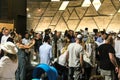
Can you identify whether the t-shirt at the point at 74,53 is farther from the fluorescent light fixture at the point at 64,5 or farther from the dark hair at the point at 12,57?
the fluorescent light fixture at the point at 64,5

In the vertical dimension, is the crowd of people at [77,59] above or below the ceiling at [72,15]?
below

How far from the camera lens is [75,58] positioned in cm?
1085

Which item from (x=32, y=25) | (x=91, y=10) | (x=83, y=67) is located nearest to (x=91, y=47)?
(x=83, y=67)

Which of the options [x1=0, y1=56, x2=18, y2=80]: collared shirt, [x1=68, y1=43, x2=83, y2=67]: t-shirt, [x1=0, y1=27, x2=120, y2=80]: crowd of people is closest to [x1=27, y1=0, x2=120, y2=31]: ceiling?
[x1=0, y1=27, x2=120, y2=80]: crowd of people

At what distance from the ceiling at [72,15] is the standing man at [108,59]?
1312 cm

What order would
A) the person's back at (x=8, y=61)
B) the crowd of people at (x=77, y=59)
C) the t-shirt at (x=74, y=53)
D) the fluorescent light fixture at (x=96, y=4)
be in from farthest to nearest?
the fluorescent light fixture at (x=96, y=4) < the t-shirt at (x=74, y=53) < the crowd of people at (x=77, y=59) < the person's back at (x=8, y=61)

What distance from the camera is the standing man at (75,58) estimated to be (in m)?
10.7

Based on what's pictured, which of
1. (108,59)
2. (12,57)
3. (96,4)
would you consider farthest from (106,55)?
(96,4)

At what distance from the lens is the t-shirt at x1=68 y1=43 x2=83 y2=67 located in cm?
1073

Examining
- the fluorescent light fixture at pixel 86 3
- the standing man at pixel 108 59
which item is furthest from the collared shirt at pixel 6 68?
the fluorescent light fixture at pixel 86 3

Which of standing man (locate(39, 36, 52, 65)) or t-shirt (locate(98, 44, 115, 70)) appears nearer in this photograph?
t-shirt (locate(98, 44, 115, 70))

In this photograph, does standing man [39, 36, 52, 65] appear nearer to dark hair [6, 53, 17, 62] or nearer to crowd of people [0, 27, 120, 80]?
crowd of people [0, 27, 120, 80]

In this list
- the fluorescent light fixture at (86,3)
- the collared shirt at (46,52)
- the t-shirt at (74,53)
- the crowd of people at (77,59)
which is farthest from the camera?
the fluorescent light fixture at (86,3)

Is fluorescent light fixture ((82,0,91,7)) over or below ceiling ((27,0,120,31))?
over
